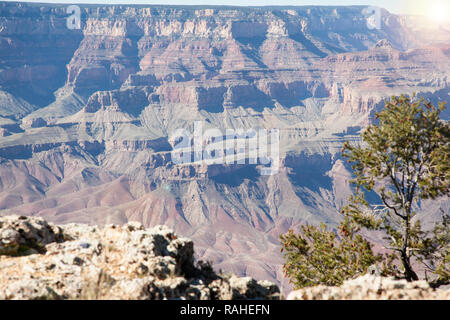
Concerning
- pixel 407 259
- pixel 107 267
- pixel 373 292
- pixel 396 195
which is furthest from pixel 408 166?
pixel 107 267

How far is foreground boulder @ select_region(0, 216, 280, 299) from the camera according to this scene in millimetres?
12328

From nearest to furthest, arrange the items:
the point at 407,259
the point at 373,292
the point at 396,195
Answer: the point at 373,292
the point at 407,259
the point at 396,195

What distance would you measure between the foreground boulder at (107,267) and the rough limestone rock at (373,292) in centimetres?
262

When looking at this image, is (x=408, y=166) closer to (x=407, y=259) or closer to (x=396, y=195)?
(x=396, y=195)

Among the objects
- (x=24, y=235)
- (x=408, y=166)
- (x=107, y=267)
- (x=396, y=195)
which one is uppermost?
(x=408, y=166)

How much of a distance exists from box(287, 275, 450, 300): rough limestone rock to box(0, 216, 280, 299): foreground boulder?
8.59 ft

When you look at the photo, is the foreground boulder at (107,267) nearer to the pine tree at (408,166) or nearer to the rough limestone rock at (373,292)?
the rough limestone rock at (373,292)

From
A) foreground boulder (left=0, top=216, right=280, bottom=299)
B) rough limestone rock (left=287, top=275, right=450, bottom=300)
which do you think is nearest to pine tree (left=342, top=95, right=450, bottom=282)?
foreground boulder (left=0, top=216, right=280, bottom=299)

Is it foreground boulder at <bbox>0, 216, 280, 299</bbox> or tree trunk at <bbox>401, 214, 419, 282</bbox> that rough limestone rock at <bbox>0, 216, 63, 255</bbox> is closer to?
foreground boulder at <bbox>0, 216, 280, 299</bbox>

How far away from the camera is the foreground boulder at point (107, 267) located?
12328 mm

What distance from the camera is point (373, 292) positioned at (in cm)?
1212

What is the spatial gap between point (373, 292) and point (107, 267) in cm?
705
